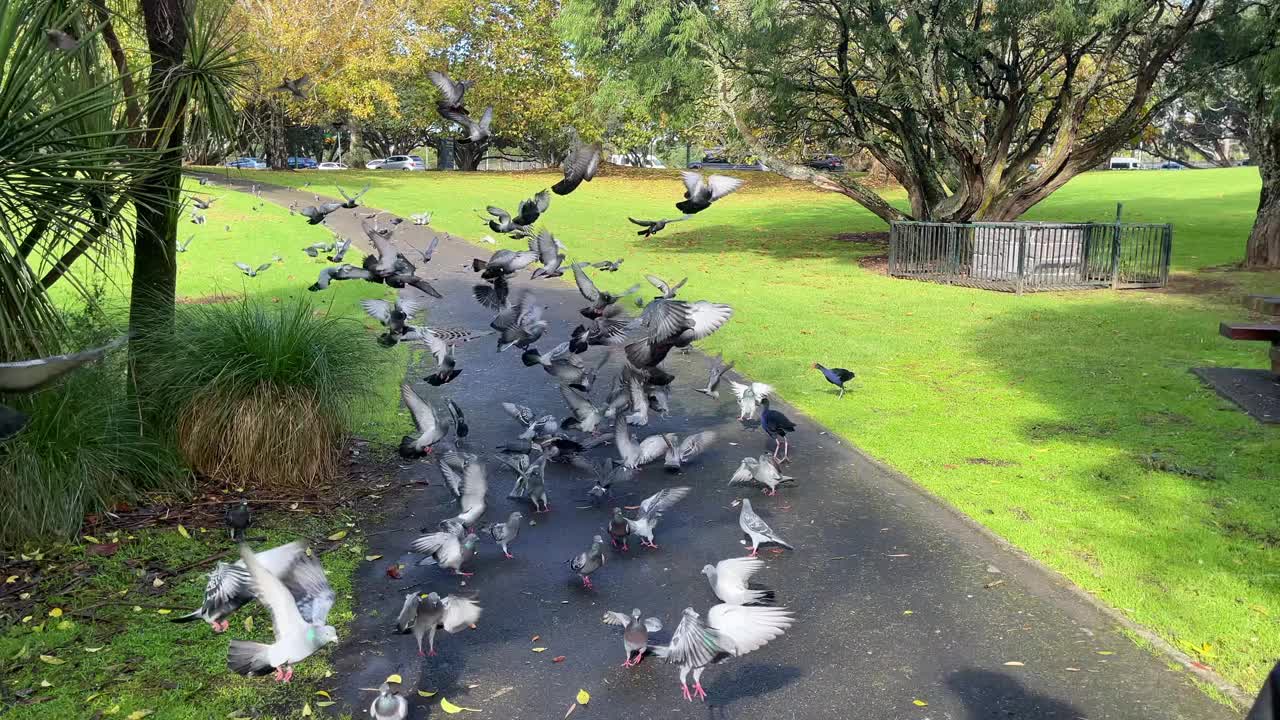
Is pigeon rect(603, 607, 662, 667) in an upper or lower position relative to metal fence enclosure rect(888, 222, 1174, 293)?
upper

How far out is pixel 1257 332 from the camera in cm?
927

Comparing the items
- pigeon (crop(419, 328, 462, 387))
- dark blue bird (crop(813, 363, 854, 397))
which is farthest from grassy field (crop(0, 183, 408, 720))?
dark blue bird (crop(813, 363, 854, 397))

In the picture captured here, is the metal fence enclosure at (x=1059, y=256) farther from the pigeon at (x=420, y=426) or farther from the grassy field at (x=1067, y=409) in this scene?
the pigeon at (x=420, y=426)

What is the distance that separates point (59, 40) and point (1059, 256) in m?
17.7

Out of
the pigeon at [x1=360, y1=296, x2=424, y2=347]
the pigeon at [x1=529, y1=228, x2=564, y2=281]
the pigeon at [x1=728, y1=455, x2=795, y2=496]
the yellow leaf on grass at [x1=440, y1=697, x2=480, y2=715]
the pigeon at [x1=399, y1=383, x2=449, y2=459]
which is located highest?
the pigeon at [x1=529, y1=228, x2=564, y2=281]

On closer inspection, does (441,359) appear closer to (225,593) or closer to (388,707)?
(225,593)

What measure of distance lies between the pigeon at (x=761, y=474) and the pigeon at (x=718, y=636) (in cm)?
→ 276

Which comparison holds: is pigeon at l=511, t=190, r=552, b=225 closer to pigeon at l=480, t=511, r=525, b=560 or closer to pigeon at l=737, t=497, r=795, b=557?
pigeon at l=480, t=511, r=525, b=560

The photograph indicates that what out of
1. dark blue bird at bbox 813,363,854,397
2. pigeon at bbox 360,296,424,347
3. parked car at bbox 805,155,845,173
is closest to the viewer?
pigeon at bbox 360,296,424,347

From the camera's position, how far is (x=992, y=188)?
2145cm

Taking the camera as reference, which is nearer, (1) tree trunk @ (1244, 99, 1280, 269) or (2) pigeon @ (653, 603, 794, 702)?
(2) pigeon @ (653, 603, 794, 702)

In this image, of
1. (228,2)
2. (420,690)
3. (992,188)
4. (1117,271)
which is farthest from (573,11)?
(420,690)

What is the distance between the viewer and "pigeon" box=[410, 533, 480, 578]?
5859mm

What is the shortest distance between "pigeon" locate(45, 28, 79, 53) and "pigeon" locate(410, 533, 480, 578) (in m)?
3.56
